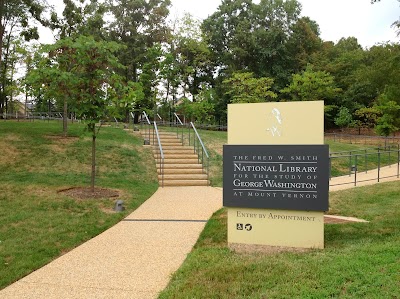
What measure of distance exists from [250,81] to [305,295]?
85.4 feet

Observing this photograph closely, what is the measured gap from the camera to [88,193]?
A: 903 cm

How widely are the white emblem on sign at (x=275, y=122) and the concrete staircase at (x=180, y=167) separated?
22.1 feet

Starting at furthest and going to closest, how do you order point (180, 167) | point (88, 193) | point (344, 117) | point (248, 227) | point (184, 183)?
point (344, 117) < point (180, 167) < point (184, 183) < point (88, 193) < point (248, 227)

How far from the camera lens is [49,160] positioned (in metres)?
11.9

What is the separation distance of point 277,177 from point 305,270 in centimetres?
140

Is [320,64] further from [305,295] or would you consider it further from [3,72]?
[305,295]

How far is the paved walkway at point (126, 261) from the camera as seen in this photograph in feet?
13.3

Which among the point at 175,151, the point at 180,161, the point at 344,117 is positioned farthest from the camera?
the point at 344,117

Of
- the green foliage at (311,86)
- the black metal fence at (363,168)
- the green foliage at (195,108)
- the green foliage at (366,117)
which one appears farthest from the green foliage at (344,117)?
the black metal fence at (363,168)

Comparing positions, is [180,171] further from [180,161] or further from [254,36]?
[254,36]

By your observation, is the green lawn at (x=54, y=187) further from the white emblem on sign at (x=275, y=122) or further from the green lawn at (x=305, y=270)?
the white emblem on sign at (x=275, y=122)

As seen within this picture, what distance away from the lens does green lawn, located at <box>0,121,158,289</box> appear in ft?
18.2

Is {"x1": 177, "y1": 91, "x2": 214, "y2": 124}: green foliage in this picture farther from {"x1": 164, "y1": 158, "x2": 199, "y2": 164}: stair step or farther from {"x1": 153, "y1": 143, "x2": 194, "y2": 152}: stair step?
{"x1": 164, "y1": 158, "x2": 199, "y2": 164}: stair step

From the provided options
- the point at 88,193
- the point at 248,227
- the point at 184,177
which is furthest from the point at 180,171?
the point at 248,227
